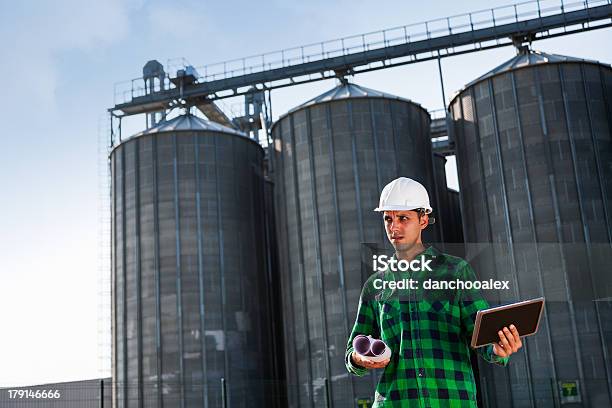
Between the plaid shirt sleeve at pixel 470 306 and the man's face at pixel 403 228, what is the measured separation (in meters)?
0.41

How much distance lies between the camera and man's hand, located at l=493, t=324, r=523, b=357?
5730mm

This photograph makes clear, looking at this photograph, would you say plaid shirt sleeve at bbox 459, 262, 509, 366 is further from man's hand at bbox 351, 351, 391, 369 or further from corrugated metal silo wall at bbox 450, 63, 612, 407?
corrugated metal silo wall at bbox 450, 63, 612, 407

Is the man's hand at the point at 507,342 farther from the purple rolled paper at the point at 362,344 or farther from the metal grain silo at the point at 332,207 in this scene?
the metal grain silo at the point at 332,207

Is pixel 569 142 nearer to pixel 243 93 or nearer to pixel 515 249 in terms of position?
pixel 515 249

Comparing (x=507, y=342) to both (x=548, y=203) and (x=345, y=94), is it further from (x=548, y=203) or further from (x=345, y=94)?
(x=345, y=94)

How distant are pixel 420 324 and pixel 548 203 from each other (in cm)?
2986

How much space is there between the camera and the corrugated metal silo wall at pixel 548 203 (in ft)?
107

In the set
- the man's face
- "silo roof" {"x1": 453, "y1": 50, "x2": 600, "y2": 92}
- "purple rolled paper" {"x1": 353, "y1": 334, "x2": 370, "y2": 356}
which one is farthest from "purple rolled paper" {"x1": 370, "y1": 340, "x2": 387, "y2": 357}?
"silo roof" {"x1": 453, "y1": 50, "x2": 600, "y2": 92}

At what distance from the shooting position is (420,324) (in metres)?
6.05

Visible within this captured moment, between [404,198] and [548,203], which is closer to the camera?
[404,198]

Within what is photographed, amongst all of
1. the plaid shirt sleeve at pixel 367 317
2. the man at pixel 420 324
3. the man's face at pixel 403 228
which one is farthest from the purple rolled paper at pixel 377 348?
the man's face at pixel 403 228

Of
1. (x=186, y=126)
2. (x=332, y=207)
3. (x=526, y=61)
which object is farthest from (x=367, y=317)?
(x=186, y=126)

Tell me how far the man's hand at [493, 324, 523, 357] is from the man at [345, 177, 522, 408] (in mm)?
29

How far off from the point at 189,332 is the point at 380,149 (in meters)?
11.5
